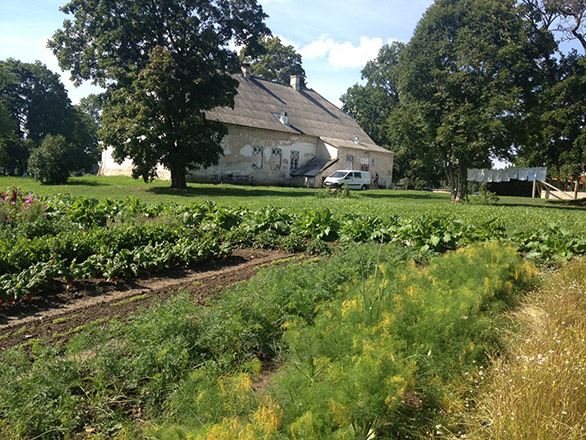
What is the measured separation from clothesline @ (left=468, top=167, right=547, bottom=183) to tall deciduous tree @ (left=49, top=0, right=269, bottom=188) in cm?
1786

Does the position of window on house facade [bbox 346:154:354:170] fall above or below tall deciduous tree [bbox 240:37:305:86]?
below

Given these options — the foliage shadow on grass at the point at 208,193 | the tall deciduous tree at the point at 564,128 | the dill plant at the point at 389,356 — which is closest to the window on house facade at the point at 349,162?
the tall deciduous tree at the point at 564,128

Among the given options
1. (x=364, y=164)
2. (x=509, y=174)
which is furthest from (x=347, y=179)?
(x=509, y=174)

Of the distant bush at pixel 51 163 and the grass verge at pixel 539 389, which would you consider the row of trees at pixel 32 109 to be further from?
the grass verge at pixel 539 389

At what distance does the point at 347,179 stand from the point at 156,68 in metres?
16.6

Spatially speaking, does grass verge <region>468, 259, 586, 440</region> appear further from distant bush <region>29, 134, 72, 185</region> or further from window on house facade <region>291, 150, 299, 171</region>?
window on house facade <region>291, 150, 299, 171</region>

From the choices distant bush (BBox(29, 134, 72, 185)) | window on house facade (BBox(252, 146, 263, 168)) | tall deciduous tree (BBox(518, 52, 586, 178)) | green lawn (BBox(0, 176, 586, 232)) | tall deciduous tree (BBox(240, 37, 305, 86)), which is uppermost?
tall deciduous tree (BBox(240, 37, 305, 86))

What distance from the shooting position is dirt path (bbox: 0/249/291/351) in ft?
13.6

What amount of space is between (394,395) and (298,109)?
38.3 m

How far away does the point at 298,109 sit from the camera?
128 feet

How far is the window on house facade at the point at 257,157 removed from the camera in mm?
32938

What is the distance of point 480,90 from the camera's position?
21.5 meters

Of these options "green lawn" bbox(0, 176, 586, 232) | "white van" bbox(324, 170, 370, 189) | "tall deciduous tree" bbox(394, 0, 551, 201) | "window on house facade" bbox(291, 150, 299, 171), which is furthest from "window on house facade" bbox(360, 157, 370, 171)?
"green lawn" bbox(0, 176, 586, 232)

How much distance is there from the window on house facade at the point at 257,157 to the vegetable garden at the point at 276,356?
90.4ft
